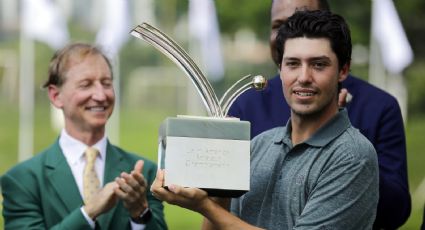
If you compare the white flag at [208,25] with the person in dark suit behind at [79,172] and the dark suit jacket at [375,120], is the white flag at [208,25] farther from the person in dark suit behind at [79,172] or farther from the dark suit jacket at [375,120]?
the dark suit jacket at [375,120]

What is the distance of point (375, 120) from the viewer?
3.77 meters

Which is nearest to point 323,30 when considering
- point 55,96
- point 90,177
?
point 90,177

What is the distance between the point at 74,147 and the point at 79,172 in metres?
0.11

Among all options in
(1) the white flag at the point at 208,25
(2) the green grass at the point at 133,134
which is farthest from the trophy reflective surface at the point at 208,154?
(2) the green grass at the point at 133,134

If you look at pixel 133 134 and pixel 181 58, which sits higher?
pixel 181 58

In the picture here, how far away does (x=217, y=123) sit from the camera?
282 cm

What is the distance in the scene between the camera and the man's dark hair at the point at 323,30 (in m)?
2.94

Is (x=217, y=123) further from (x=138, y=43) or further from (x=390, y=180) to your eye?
(x=138, y=43)

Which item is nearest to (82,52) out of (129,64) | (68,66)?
(68,66)

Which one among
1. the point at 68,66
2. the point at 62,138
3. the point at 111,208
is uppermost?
the point at 68,66

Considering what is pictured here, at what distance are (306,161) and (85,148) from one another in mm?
1436

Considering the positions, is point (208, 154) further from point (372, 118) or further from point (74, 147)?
point (74, 147)

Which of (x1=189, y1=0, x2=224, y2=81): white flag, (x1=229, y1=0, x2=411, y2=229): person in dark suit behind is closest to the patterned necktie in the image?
(x1=229, y1=0, x2=411, y2=229): person in dark suit behind

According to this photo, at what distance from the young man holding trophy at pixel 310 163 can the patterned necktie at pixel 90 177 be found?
41.7 inches
